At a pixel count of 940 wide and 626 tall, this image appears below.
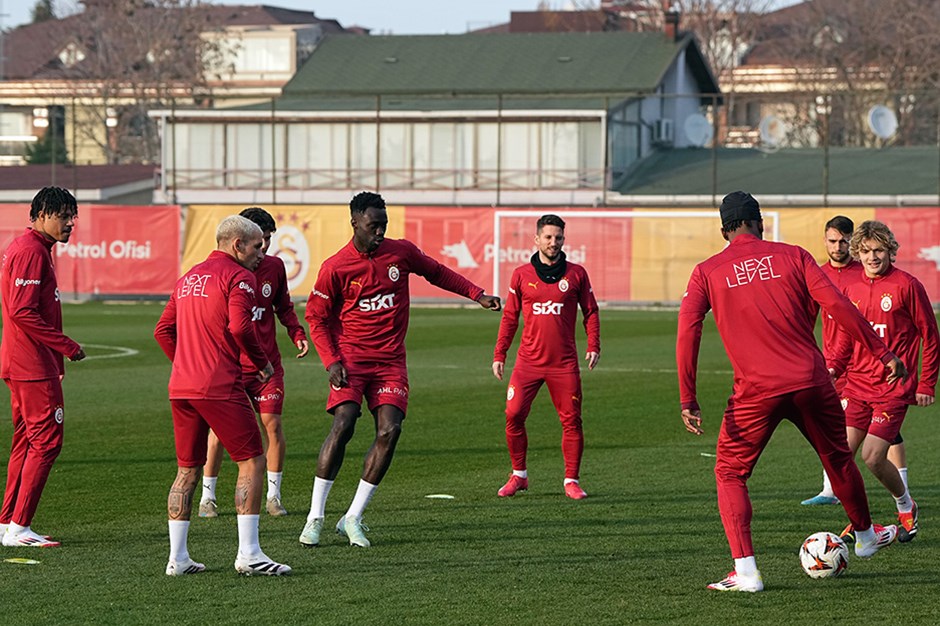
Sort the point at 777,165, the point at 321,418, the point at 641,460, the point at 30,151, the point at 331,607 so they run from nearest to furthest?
the point at 331,607 → the point at 641,460 → the point at 321,418 → the point at 777,165 → the point at 30,151

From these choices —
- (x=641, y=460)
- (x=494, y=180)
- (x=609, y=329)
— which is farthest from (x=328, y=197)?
(x=641, y=460)

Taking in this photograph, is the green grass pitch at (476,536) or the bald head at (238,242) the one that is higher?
the bald head at (238,242)

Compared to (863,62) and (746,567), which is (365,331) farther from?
(863,62)

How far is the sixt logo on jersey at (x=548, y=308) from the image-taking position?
12.0 m

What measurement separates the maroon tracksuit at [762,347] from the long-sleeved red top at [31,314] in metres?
3.88

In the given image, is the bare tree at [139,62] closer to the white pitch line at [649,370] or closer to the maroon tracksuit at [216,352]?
the white pitch line at [649,370]

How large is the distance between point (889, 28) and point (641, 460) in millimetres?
62934

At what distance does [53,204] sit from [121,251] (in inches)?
1237

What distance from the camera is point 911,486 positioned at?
474 inches

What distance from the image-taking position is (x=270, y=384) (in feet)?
35.8

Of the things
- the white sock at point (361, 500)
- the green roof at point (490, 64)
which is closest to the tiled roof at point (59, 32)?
the green roof at point (490, 64)

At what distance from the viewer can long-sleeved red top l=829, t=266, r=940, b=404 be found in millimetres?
9711

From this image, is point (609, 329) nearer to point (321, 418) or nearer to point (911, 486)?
point (321, 418)

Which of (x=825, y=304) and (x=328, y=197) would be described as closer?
(x=825, y=304)
